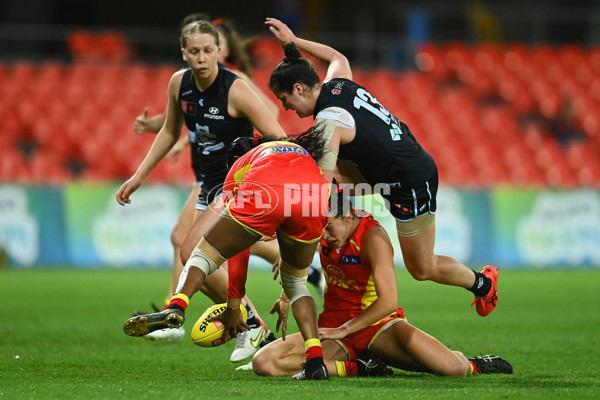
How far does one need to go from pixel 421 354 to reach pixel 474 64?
57.6ft

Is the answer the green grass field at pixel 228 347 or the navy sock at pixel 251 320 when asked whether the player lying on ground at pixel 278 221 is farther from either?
the navy sock at pixel 251 320

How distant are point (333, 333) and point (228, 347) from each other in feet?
6.77

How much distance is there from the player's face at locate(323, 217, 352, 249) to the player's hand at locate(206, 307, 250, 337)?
0.75 metres

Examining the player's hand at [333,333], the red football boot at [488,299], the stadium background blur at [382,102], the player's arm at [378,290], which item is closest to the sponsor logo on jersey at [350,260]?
the player's arm at [378,290]

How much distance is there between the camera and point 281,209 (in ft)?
16.4

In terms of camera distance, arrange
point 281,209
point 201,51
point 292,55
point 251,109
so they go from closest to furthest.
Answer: point 281,209 → point 292,55 → point 201,51 → point 251,109

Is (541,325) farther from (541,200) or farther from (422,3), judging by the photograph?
(422,3)

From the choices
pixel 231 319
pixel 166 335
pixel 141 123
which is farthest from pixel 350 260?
pixel 141 123

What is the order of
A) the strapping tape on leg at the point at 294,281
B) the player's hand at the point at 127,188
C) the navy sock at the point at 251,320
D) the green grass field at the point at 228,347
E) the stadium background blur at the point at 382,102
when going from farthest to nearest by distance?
1. the stadium background blur at the point at 382,102
2. the navy sock at the point at 251,320
3. the player's hand at the point at 127,188
4. the strapping tape on leg at the point at 294,281
5. the green grass field at the point at 228,347

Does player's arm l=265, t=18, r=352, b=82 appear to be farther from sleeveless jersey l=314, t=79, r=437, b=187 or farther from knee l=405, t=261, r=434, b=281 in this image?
knee l=405, t=261, r=434, b=281

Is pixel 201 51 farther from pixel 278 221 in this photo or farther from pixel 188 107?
pixel 278 221

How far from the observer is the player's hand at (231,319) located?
553 centimetres

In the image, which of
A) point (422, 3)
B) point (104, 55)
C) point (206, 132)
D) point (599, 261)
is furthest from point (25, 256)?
point (422, 3)

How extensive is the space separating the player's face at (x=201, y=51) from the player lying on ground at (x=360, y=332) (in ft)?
4.86
